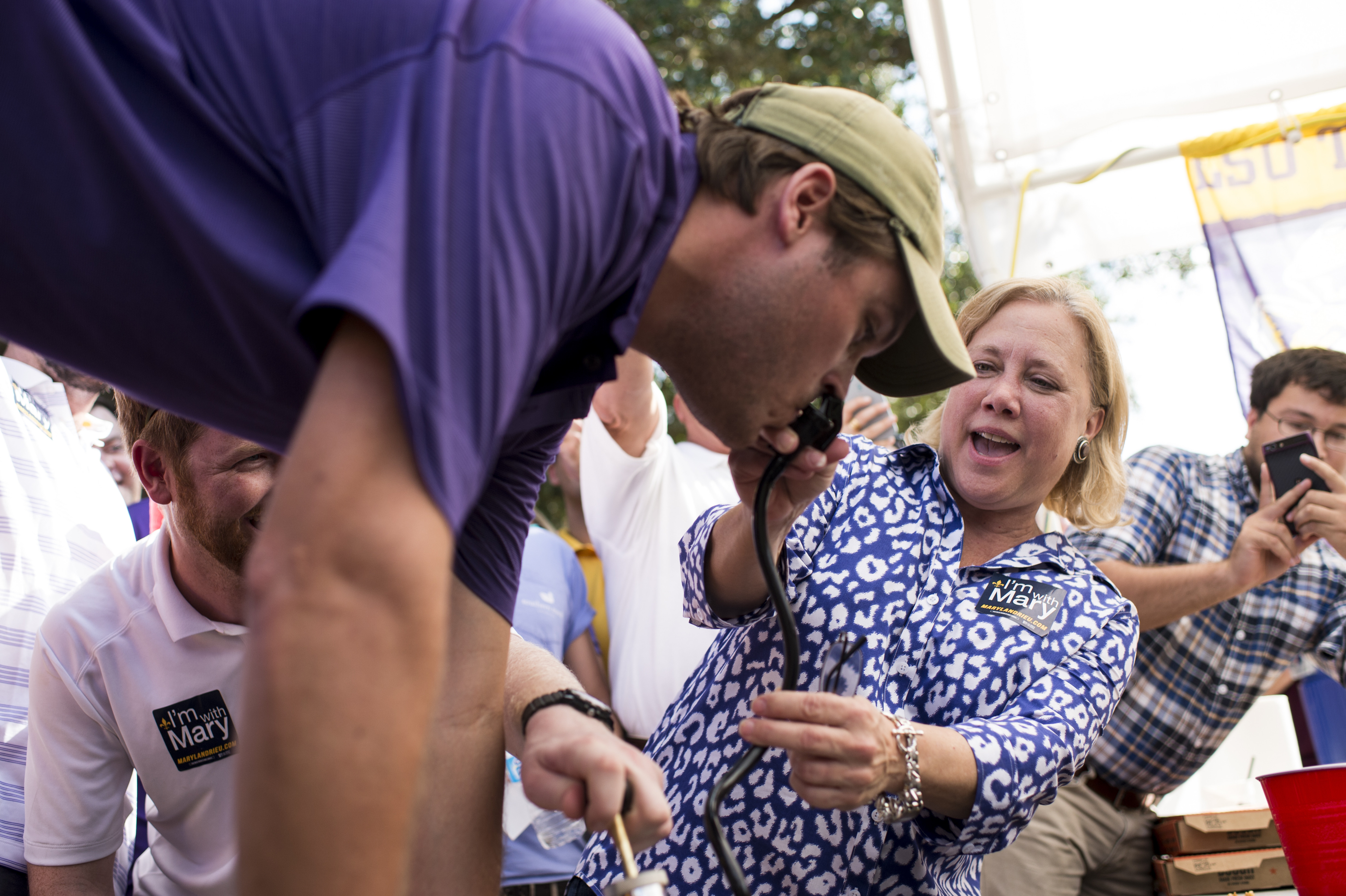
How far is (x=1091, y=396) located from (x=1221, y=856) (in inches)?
57.4

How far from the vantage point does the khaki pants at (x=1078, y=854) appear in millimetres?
3061

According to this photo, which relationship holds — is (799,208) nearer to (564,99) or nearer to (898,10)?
(564,99)

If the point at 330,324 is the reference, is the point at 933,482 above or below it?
below

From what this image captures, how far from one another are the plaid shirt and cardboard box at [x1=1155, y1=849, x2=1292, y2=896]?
0.34 metres

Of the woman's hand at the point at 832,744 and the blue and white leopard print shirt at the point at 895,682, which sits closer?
the woman's hand at the point at 832,744

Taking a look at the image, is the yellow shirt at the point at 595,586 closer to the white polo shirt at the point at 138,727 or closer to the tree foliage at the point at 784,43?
the white polo shirt at the point at 138,727

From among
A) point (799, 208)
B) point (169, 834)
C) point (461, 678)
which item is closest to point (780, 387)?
point (799, 208)

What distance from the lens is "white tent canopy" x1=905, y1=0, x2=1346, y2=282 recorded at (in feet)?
10.7

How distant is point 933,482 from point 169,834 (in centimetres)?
174

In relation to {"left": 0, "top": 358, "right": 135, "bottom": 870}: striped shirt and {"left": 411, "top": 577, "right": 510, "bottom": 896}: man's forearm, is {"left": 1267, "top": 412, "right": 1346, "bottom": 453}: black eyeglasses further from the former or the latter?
{"left": 0, "top": 358, "right": 135, "bottom": 870}: striped shirt

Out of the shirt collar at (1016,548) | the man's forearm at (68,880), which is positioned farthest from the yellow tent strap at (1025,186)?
the man's forearm at (68,880)

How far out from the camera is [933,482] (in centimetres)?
221

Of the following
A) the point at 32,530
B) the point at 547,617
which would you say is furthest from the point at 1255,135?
the point at 32,530

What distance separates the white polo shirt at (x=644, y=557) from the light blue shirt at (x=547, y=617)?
16 centimetres
